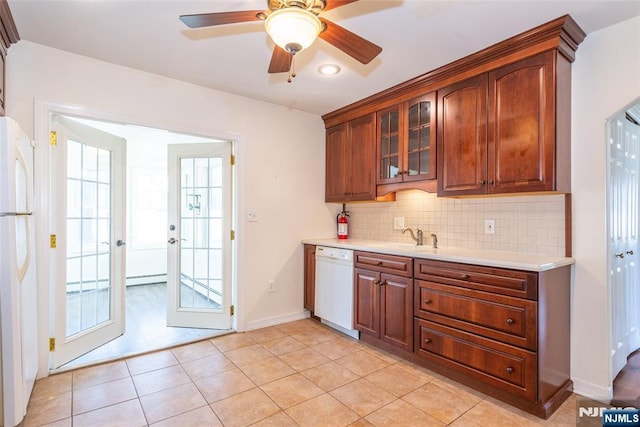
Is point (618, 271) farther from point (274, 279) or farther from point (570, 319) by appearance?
point (274, 279)

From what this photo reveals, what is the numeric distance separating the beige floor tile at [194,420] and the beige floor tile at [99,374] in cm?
79

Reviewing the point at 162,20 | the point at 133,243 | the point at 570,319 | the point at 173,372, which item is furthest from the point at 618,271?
the point at 133,243

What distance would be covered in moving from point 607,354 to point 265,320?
2881 millimetres

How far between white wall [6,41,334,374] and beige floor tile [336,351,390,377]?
114 centimetres

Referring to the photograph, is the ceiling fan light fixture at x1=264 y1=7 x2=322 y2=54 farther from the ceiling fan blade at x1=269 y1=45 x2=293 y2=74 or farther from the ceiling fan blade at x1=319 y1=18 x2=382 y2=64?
the ceiling fan blade at x1=269 y1=45 x2=293 y2=74

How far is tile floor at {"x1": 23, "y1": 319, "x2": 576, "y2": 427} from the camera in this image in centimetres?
203

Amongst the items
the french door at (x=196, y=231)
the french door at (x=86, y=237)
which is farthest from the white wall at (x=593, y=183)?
the french door at (x=86, y=237)

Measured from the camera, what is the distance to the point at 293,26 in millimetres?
1479

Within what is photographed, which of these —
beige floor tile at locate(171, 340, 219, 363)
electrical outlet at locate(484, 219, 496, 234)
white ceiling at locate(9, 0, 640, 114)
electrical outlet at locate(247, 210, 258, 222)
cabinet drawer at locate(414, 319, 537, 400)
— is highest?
white ceiling at locate(9, 0, 640, 114)

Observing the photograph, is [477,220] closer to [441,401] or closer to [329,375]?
Result: [441,401]

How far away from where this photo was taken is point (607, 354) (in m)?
2.19

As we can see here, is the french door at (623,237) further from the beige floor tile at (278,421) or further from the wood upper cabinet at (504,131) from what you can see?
the beige floor tile at (278,421)

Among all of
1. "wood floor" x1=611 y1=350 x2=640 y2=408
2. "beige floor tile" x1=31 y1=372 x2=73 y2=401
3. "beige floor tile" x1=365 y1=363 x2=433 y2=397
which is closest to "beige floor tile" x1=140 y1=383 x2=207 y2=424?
"beige floor tile" x1=31 y1=372 x2=73 y2=401

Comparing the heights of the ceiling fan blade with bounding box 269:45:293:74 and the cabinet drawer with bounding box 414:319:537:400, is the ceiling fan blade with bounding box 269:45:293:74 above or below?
above
